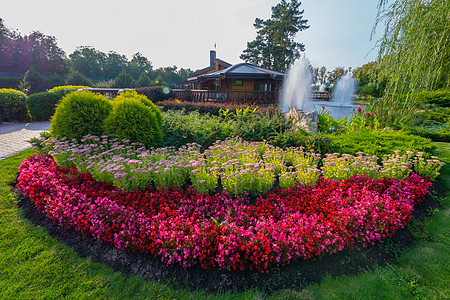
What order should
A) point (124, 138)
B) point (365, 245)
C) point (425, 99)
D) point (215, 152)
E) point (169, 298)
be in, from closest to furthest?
1. point (169, 298)
2. point (365, 245)
3. point (215, 152)
4. point (124, 138)
5. point (425, 99)

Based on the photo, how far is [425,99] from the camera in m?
8.98

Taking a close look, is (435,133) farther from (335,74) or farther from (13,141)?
(335,74)

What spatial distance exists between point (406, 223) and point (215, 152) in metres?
3.70

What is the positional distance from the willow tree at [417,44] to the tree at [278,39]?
114ft

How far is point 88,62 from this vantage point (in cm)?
5728

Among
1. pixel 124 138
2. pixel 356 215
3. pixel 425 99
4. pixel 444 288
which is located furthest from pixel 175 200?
pixel 425 99

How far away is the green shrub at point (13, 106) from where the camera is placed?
12373 millimetres

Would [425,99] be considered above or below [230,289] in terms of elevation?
above

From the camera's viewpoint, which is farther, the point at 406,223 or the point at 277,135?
the point at 277,135

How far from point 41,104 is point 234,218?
16.4 meters

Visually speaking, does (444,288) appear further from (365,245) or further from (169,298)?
(169,298)

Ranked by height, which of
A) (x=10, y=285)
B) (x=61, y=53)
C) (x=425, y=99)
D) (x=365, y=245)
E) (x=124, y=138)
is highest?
(x=61, y=53)

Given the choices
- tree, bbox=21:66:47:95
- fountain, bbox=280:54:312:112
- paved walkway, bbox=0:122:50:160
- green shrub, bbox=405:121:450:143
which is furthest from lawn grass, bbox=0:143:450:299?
tree, bbox=21:66:47:95

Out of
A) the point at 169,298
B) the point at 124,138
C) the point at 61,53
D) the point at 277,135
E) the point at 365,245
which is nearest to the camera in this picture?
the point at 169,298
